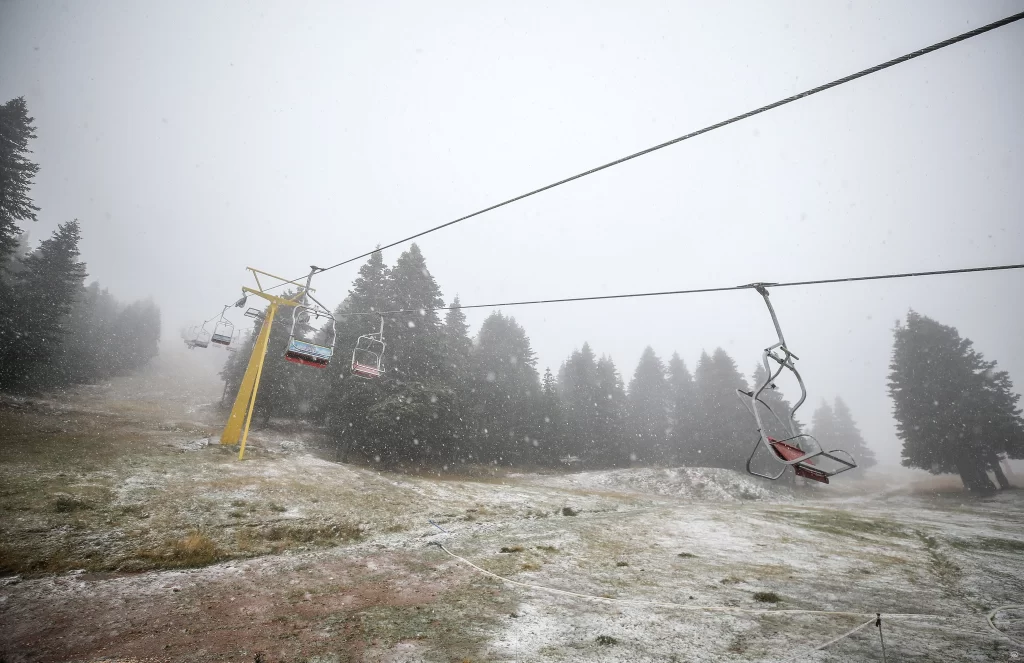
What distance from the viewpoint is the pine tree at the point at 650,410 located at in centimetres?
4581

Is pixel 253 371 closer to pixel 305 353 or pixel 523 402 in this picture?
pixel 305 353

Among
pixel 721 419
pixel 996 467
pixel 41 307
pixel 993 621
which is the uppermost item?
pixel 41 307

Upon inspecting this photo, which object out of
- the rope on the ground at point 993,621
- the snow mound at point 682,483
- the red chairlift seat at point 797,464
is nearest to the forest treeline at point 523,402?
the snow mound at point 682,483

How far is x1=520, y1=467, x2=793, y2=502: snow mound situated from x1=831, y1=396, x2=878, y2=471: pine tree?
51.3 m

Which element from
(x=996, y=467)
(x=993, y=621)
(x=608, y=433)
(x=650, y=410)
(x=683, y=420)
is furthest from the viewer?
(x=650, y=410)

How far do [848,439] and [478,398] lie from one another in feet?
246

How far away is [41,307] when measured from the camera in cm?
2678

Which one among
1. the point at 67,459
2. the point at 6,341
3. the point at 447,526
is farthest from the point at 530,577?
the point at 6,341

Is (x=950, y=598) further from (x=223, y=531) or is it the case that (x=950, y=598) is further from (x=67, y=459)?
(x=67, y=459)

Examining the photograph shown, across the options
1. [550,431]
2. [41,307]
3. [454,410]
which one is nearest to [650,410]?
[550,431]

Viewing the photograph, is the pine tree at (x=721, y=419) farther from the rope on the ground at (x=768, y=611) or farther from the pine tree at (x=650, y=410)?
the rope on the ground at (x=768, y=611)

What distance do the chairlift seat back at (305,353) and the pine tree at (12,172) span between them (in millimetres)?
21719

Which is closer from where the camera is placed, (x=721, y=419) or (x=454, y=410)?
(x=454, y=410)

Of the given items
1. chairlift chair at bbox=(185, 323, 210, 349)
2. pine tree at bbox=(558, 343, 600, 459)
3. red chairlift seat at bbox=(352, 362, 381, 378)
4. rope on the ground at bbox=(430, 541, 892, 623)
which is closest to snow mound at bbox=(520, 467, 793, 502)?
pine tree at bbox=(558, 343, 600, 459)
